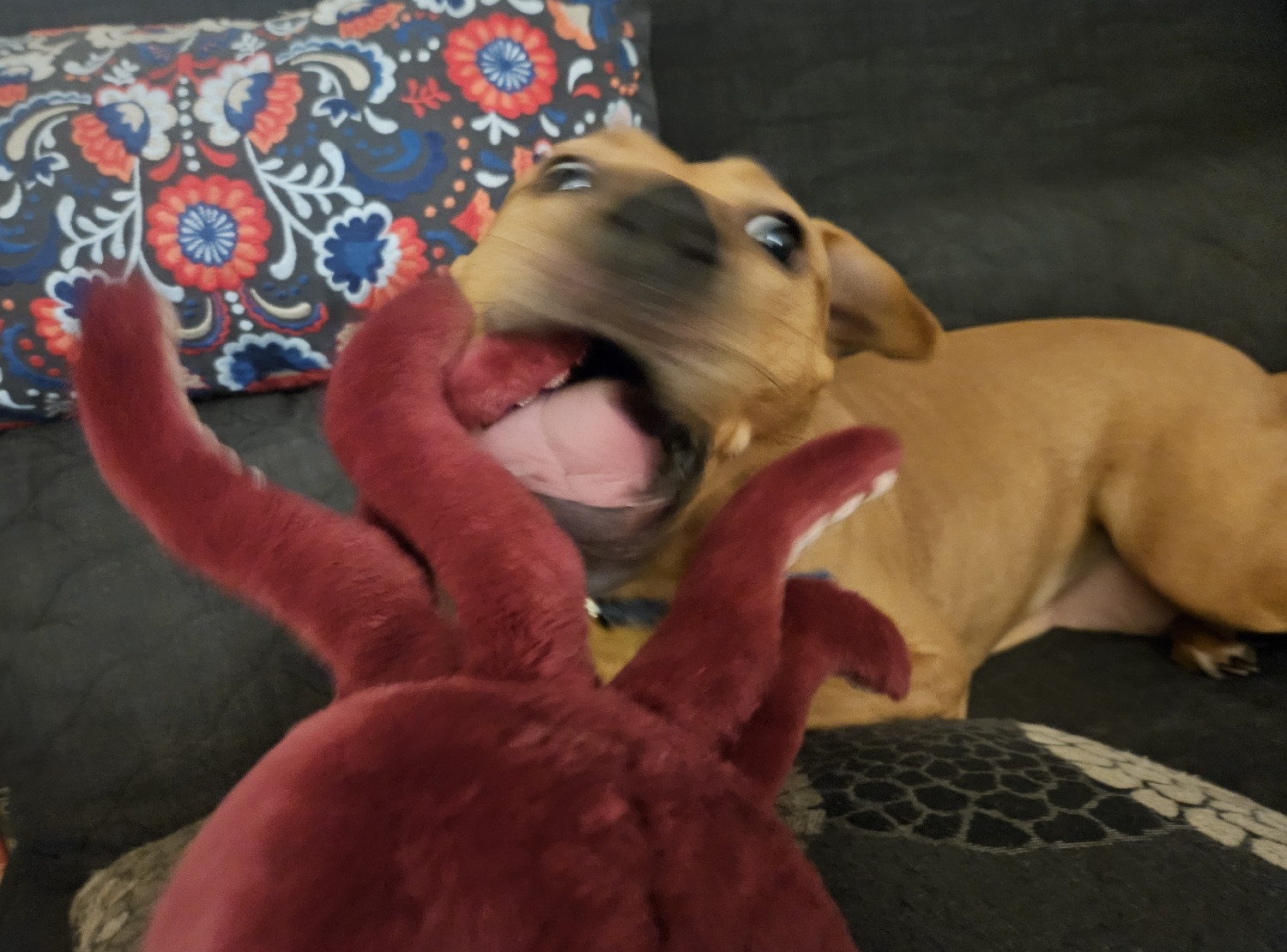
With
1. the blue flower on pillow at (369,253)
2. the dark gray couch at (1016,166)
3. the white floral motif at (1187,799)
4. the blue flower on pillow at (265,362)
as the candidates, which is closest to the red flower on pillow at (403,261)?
the blue flower on pillow at (369,253)

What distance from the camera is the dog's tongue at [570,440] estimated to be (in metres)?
0.59

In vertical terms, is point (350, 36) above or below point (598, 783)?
above

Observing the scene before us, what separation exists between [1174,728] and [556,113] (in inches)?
48.6

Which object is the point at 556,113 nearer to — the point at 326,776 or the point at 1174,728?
the point at 326,776

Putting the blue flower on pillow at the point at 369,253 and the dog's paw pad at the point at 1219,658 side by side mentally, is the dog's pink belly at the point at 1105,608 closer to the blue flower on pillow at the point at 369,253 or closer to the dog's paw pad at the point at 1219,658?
the dog's paw pad at the point at 1219,658

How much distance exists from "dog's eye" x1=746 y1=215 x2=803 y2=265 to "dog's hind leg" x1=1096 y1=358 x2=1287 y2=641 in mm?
835

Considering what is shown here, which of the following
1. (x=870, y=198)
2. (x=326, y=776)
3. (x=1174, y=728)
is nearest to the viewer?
(x=326, y=776)

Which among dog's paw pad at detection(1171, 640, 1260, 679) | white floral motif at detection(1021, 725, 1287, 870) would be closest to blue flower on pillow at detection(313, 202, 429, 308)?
white floral motif at detection(1021, 725, 1287, 870)

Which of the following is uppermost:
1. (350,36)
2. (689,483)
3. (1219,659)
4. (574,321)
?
(350,36)

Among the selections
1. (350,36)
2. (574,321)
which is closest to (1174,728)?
(574,321)

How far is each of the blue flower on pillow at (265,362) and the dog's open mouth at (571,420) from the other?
685mm

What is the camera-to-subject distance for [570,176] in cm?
75

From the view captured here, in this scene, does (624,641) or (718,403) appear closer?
(718,403)

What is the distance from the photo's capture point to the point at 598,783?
1.14ft
